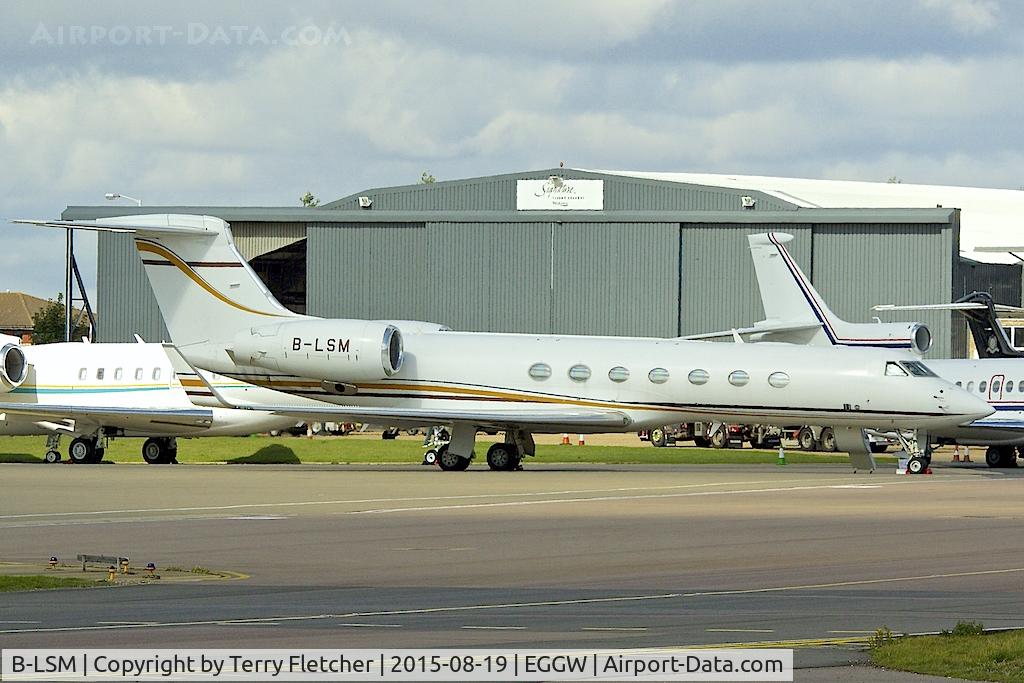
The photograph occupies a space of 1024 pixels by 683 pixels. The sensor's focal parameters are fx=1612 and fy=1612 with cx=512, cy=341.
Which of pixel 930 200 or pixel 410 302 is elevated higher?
pixel 930 200

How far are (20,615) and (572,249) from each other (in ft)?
168

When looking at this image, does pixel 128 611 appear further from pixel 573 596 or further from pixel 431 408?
pixel 431 408

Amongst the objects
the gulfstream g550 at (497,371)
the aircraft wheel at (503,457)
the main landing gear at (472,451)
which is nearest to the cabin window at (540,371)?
the gulfstream g550 at (497,371)

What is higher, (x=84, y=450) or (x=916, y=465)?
(x=916, y=465)

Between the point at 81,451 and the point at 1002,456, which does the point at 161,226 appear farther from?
the point at 1002,456

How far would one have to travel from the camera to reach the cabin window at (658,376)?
36.2 metres

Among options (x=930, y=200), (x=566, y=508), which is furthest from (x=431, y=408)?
(x=930, y=200)

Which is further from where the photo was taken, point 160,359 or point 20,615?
point 160,359

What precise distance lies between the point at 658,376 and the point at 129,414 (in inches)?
552

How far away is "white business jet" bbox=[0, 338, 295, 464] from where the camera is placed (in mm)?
41469

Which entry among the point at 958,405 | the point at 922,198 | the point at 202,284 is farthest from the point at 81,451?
the point at 922,198

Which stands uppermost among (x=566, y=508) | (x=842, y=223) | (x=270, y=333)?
(x=842, y=223)

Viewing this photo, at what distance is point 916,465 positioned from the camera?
123ft

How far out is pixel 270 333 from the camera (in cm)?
3738
